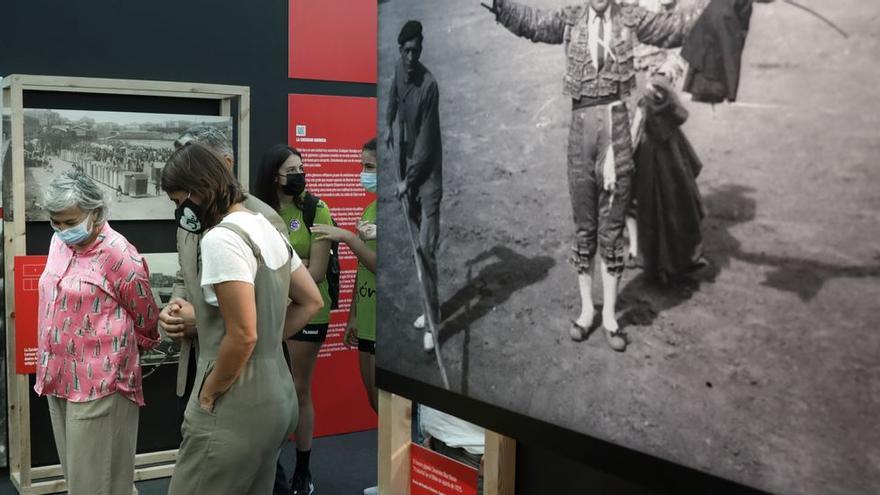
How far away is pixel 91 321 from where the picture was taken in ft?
11.4

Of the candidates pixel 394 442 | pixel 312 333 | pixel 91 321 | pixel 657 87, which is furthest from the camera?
pixel 312 333

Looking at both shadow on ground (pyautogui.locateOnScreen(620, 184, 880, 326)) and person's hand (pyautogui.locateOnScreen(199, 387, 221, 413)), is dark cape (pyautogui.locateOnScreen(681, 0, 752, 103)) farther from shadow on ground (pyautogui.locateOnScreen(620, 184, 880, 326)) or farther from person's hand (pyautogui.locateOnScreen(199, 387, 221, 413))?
person's hand (pyautogui.locateOnScreen(199, 387, 221, 413))

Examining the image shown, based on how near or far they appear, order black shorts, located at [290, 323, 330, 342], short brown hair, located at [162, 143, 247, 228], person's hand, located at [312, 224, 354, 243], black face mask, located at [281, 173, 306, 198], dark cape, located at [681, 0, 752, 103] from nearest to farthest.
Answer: dark cape, located at [681, 0, 752, 103]
short brown hair, located at [162, 143, 247, 228]
person's hand, located at [312, 224, 354, 243]
black face mask, located at [281, 173, 306, 198]
black shorts, located at [290, 323, 330, 342]

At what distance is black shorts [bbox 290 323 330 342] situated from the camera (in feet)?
14.5

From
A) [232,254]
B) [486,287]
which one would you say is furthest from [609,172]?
[232,254]

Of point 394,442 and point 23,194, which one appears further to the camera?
point 23,194

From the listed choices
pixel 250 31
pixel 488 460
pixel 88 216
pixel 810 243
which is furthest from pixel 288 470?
pixel 810 243

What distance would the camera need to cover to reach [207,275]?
254 centimetres

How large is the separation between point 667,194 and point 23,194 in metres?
3.91

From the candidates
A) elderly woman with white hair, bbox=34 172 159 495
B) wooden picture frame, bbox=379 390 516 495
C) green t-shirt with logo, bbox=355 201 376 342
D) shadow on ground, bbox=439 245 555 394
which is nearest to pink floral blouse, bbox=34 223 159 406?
elderly woman with white hair, bbox=34 172 159 495

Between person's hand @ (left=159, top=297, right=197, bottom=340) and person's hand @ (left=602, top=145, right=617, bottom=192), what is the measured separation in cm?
200

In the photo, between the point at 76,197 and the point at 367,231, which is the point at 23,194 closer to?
the point at 76,197

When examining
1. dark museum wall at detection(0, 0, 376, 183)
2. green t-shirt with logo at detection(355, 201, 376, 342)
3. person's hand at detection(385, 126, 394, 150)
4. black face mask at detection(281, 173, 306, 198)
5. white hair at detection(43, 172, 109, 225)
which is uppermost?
dark museum wall at detection(0, 0, 376, 183)

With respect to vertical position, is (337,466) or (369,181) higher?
(369,181)
